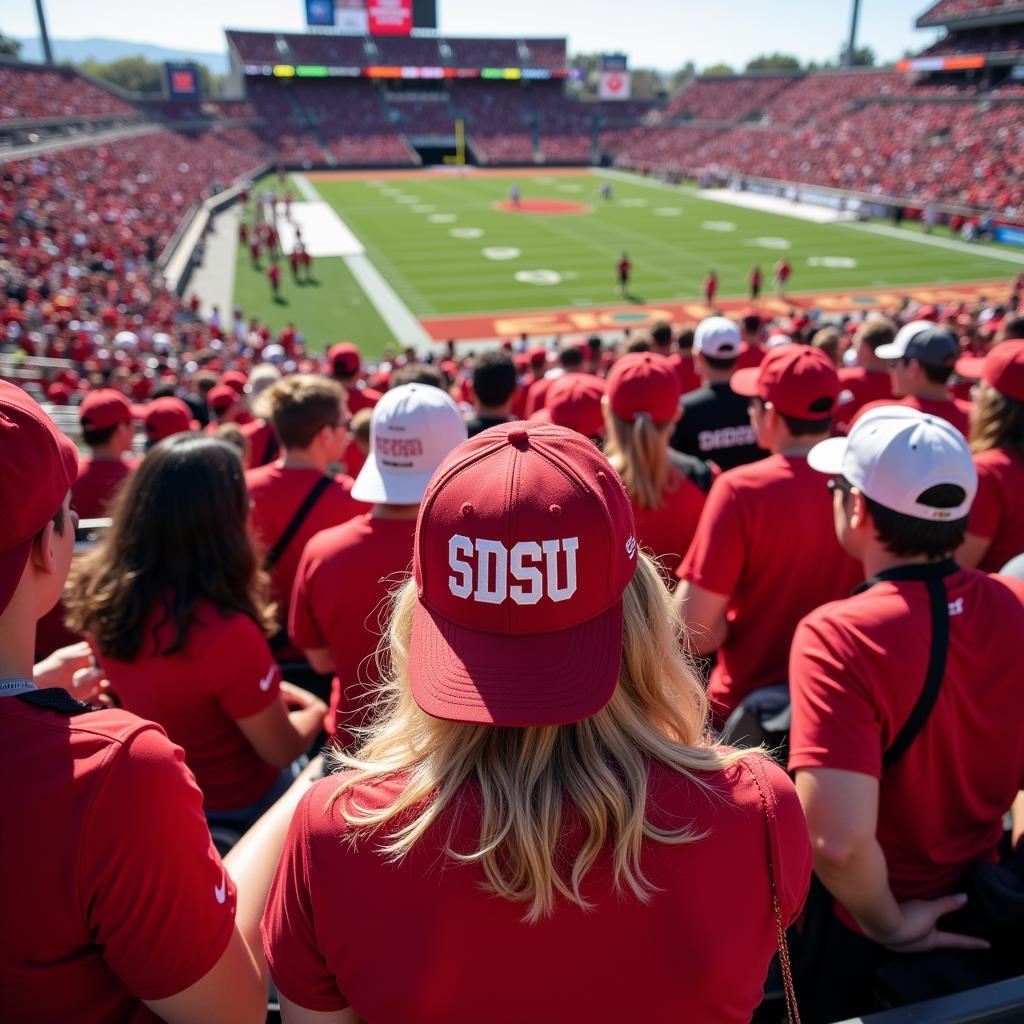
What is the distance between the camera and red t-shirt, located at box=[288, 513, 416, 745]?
3.00 m

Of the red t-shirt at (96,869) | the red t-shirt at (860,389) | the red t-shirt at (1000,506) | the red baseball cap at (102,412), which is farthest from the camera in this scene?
the red t-shirt at (860,389)

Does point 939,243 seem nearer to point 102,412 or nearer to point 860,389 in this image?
point 860,389

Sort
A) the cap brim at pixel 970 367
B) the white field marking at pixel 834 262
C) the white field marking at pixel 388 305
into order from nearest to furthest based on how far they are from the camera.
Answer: the cap brim at pixel 970 367, the white field marking at pixel 388 305, the white field marking at pixel 834 262

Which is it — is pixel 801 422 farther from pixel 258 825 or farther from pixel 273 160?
pixel 273 160

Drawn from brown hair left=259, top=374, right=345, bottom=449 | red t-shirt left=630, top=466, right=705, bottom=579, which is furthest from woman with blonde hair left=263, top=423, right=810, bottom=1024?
brown hair left=259, top=374, right=345, bottom=449

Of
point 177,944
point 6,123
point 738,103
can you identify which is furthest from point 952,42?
point 177,944

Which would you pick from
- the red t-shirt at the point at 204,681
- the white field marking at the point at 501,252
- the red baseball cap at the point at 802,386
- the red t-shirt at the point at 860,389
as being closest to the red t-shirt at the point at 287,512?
the red t-shirt at the point at 204,681

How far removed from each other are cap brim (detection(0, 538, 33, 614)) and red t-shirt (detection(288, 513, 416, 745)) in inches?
58.8

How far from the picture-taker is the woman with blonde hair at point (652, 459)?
13.0ft

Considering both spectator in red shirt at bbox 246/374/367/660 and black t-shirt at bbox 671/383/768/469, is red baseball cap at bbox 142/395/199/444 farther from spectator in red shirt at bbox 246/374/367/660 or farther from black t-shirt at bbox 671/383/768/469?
black t-shirt at bbox 671/383/768/469

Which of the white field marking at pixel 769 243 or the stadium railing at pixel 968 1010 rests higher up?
the stadium railing at pixel 968 1010

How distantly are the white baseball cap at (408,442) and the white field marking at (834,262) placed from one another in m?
29.5

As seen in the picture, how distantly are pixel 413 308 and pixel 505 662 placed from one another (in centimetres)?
2413

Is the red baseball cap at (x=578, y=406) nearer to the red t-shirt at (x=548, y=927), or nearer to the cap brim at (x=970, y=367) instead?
the cap brim at (x=970, y=367)
